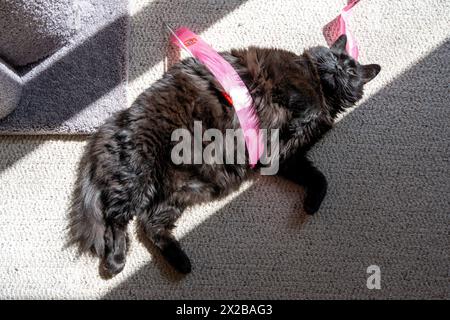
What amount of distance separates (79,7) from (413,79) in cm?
95

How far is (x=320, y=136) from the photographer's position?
1115mm

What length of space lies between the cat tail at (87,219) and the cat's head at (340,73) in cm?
63

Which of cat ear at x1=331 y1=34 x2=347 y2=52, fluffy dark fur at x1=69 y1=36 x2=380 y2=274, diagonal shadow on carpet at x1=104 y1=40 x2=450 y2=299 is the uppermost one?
cat ear at x1=331 y1=34 x2=347 y2=52

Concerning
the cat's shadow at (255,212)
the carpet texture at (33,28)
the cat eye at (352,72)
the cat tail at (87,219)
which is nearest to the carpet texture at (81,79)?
the carpet texture at (33,28)

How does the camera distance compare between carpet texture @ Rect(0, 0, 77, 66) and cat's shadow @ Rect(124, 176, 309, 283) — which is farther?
cat's shadow @ Rect(124, 176, 309, 283)

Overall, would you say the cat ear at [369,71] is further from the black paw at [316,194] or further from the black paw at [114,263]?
the black paw at [114,263]

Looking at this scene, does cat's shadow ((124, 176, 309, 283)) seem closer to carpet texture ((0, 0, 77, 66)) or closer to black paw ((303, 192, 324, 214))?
black paw ((303, 192, 324, 214))

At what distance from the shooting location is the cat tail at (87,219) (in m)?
1.01

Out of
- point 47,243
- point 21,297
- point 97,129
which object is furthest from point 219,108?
point 21,297

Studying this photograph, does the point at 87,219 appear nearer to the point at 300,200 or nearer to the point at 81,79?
the point at 81,79

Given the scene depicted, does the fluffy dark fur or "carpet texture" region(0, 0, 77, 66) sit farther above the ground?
"carpet texture" region(0, 0, 77, 66)

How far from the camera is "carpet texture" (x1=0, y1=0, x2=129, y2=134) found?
1129mm

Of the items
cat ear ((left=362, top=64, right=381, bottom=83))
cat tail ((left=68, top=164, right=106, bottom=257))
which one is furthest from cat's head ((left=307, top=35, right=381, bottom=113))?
cat tail ((left=68, top=164, right=106, bottom=257))

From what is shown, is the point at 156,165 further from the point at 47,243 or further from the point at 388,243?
the point at 388,243
